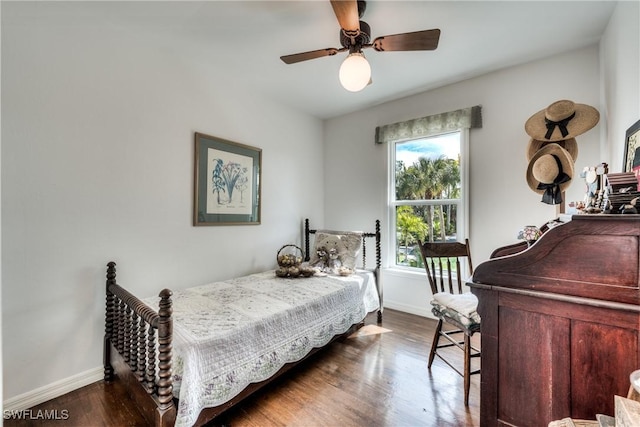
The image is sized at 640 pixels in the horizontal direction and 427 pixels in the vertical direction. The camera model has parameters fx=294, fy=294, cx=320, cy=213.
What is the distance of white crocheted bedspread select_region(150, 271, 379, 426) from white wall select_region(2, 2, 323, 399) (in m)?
0.55

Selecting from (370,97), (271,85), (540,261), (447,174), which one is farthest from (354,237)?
(540,261)

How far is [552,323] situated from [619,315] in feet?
0.64

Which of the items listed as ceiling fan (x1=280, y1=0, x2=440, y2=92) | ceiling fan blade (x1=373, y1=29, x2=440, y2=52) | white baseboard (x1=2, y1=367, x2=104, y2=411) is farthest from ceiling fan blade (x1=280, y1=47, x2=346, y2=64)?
white baseboard (x1=2, y1=367, x2=104, y2=411)

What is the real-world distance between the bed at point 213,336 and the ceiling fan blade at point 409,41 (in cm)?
188

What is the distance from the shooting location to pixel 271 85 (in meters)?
3.13

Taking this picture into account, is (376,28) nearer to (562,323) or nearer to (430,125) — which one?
(430,125)

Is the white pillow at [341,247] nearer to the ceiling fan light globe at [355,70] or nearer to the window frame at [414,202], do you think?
the window frame at [414,202]

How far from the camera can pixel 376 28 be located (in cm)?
216

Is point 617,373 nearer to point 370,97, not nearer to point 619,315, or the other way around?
point 619,315

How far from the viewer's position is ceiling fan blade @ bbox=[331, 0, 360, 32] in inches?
60.6

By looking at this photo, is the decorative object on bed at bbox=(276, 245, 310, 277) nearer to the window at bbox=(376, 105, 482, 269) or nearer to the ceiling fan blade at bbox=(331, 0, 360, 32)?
the window at bbox=(376, 105, 482, 269)

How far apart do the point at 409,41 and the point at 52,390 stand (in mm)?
3199

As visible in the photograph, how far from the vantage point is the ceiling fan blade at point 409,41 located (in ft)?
5.77

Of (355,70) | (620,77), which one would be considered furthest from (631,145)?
(355,70)
